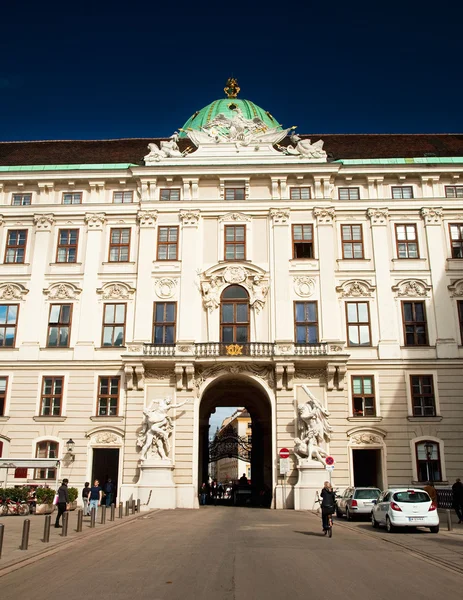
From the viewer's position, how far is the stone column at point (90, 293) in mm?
34625

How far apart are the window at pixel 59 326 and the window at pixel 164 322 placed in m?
5.06

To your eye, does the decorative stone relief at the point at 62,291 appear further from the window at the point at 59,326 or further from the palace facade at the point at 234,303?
the window at the point at 59,326

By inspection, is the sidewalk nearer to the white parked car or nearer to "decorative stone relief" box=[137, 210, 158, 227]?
the white parked car

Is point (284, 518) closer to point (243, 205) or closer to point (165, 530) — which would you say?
point (165, 530)

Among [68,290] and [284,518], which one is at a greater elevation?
[68,290]

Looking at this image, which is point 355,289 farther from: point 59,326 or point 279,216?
point 59,326

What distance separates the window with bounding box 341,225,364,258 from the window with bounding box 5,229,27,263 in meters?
19.3

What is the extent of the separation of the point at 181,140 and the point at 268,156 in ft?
32.0

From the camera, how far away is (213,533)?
1919 centimetres

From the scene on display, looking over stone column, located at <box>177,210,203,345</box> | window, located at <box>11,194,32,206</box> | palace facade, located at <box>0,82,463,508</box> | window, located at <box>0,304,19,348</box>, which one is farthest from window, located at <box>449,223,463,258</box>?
window, located at <box>0,304,19,348</box>

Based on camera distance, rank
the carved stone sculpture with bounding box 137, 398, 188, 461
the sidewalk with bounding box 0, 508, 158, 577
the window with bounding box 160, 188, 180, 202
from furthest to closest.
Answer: the window with bounding box 160, 188, 180, 202
the carved stone sculpture with bounding box 137, 398, 188, 461
the sidewalk with bounding box 0, 508, 158, 577

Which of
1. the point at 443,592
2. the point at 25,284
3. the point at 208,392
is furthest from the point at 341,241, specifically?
the point at 443,592

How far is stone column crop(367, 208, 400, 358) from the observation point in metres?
34.2

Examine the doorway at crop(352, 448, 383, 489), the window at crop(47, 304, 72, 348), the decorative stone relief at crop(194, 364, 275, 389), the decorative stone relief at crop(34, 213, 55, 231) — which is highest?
the decorative stone relief at crop(34, 213, 55, 231)
